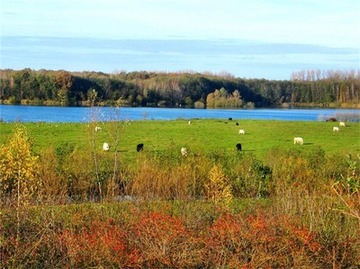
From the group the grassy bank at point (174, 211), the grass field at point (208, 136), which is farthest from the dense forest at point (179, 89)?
the grassy bank at point (174, 211)

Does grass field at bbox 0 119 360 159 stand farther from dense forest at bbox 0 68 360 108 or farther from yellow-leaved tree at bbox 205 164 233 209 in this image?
dense forest at bbox 0 68 360 108

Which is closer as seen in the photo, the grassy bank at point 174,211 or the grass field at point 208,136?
the grassy bank at point 174,211

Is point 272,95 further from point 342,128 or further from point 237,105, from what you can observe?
point 342,128

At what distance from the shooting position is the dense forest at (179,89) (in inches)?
3511

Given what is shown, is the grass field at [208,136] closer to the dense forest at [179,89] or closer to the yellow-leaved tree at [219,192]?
the yellow-leaved tree at [219,192]

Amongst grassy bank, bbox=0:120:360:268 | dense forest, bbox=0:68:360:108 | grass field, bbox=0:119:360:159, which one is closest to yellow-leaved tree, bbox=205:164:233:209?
grassy bank, bbox=0:120:360:268

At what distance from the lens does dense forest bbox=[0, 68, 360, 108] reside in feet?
293

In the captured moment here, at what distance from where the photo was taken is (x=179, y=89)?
12131 centimetres

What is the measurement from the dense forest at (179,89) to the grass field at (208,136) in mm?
48801

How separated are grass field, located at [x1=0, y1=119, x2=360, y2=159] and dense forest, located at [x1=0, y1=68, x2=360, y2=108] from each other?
48.8 meters

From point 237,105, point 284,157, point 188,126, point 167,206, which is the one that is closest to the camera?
point 167,206

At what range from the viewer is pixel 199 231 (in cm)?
895

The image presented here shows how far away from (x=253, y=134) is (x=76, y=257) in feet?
89.8

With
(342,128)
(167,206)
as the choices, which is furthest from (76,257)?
(342,128)
